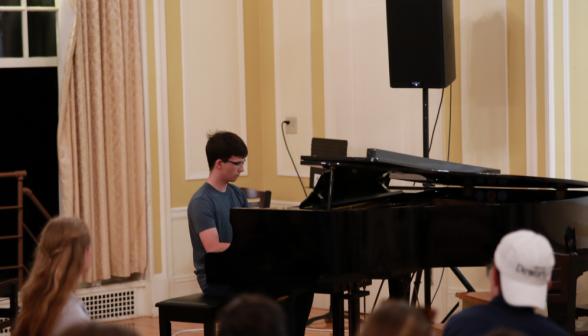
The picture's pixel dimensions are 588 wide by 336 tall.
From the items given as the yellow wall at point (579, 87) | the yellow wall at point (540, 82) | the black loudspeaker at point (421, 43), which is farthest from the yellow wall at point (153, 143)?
the yellow wall at point (579, 87)

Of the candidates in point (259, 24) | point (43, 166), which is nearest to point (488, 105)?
point (259, 24)

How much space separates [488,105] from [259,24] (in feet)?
7.06

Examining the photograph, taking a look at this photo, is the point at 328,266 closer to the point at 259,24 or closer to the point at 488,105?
the point at 488,105

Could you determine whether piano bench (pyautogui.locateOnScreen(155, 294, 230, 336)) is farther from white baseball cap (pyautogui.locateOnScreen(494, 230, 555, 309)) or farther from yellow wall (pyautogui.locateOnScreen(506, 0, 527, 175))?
yellow wall (pyautogui.locateOnScreen(506, 0, 527, 175))

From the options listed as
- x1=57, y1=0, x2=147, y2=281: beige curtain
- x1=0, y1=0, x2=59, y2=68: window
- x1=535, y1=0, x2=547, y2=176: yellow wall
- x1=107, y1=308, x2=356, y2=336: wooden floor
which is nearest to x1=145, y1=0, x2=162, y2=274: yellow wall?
x1=57, y1=0, x2=147, y2=281: beige curtain

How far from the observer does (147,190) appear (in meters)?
5.01

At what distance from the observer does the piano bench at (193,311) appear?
308 cm

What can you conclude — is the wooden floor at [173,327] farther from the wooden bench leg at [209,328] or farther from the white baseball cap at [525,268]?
the white baseball cap at [525,268]

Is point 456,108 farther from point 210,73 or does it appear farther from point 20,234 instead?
point 20,234

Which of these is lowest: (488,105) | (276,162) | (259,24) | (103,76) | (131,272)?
(131,272)

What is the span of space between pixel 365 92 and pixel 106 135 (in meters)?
1.86

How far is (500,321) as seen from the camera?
170cm

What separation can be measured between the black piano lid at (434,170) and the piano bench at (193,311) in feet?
2.57

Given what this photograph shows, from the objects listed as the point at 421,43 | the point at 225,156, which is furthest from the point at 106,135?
the point at 421,43
